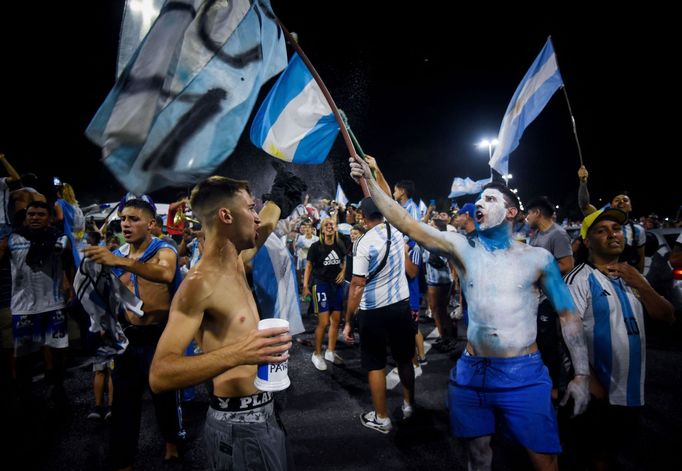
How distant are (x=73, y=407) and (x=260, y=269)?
12.8 feet

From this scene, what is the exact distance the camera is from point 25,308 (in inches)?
193

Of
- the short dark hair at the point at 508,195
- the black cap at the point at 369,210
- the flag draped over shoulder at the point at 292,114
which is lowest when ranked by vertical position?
the short dark hair at the point at 508,195

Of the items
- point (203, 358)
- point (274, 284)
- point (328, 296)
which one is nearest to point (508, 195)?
point (274, 284)

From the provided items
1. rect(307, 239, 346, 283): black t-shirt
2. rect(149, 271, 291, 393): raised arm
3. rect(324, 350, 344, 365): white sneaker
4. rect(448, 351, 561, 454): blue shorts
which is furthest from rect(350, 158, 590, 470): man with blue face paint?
rect(307, 239, 346, 283): black t-shirt

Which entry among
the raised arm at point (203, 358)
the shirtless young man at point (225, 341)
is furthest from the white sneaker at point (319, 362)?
the raised arm at point (203, 358)

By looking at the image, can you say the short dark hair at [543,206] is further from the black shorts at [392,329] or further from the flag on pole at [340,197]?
the flag on pole at [340,197]

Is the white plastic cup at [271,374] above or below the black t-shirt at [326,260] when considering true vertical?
below

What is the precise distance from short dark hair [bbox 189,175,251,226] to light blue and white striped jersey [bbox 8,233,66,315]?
171 inches

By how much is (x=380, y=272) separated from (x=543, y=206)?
2721mm

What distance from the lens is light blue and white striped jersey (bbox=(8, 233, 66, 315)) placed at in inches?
193

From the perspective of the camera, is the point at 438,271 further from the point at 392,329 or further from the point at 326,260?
the point at 392,329

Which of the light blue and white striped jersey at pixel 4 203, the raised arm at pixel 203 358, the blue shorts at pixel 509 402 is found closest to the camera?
the raised arm at pixel 203 358

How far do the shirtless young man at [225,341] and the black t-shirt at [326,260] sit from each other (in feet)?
15.1

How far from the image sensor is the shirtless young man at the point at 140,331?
9.83 feet
